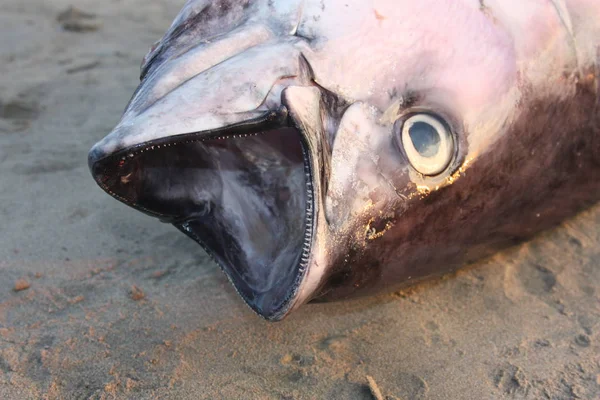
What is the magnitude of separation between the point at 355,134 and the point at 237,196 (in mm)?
590

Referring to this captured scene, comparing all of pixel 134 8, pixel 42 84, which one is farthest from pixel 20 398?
pixel 134 8

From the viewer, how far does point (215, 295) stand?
2551 millimetres

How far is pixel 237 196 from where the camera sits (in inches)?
88.0

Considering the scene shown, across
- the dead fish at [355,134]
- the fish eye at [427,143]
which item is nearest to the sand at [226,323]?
the dead fish at [355,134]

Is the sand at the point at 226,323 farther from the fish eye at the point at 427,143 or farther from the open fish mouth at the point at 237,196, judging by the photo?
the fish eye at the point at 427,143

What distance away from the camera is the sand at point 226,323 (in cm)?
215

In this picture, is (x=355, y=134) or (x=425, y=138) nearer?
(x=355, y=134)

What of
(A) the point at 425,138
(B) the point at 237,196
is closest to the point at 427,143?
(A) the point at 425,138

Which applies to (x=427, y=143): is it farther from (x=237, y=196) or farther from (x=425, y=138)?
(x=237, y=196)

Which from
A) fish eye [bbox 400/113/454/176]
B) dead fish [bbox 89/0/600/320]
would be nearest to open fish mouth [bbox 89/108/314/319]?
dead fish [bbox 89/0/600/320]

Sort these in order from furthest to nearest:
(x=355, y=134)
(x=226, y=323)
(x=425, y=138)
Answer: (x=226, y=323), (x=425, y=138), (x=355, y=134)

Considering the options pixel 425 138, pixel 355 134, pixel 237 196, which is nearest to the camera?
pixel 355 134

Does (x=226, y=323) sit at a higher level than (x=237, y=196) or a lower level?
lower

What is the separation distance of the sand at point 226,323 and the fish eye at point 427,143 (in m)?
0.76
